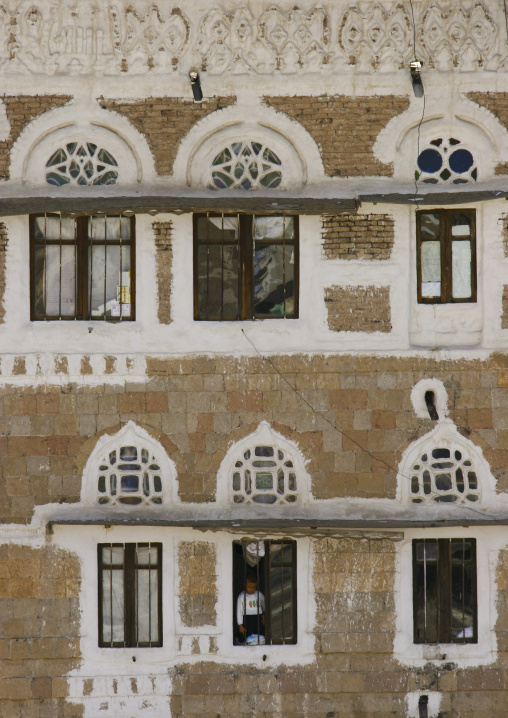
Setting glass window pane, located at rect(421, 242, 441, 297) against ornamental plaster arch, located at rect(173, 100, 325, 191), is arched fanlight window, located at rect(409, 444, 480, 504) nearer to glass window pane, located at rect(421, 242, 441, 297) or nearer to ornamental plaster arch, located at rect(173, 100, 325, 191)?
glass window pane, located at rect(421, 242, 441, 297)

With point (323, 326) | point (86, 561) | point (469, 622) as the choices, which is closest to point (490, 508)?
point (469, 622)

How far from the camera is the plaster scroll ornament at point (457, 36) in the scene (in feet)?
27.2

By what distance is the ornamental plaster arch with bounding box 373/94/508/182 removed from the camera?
8.34 m

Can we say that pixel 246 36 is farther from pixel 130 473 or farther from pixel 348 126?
pixel 130 473

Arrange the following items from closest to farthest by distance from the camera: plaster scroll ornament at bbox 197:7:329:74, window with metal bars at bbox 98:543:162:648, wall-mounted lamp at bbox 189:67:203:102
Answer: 1. wall-mounted lamp at bbox 189:67:203:102
2. plaster scroll ornament at bbox 197:7:329:74
3. window with metal bars at bbox 98:543:162:648

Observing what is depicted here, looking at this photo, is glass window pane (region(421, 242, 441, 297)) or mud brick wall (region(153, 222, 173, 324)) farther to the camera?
glass window pane (region(421, 242, 441, 297))

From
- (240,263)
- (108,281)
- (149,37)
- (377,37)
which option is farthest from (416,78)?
(108,281)

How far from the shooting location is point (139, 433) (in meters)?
8.41

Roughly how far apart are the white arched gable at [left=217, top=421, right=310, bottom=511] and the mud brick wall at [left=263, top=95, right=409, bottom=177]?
9.56 ft

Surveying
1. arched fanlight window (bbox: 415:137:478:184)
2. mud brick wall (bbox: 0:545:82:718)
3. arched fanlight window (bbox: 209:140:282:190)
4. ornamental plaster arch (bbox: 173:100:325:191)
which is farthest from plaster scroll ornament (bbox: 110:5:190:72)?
mud brick wall (bbox: 0:545:82:718)

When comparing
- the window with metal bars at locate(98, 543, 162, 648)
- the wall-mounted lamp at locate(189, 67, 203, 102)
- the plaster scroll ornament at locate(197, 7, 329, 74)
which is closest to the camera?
the wall-mounted lamp at locate(189, 67, 203, 102)

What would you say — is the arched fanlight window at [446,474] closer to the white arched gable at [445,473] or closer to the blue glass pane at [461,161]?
the white arched gable at [445,473]

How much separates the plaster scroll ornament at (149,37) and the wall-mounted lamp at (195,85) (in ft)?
0.75

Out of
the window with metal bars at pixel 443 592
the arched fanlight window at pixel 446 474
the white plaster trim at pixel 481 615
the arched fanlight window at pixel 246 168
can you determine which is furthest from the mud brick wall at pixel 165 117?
the window with metal bars at pixel 443 592
